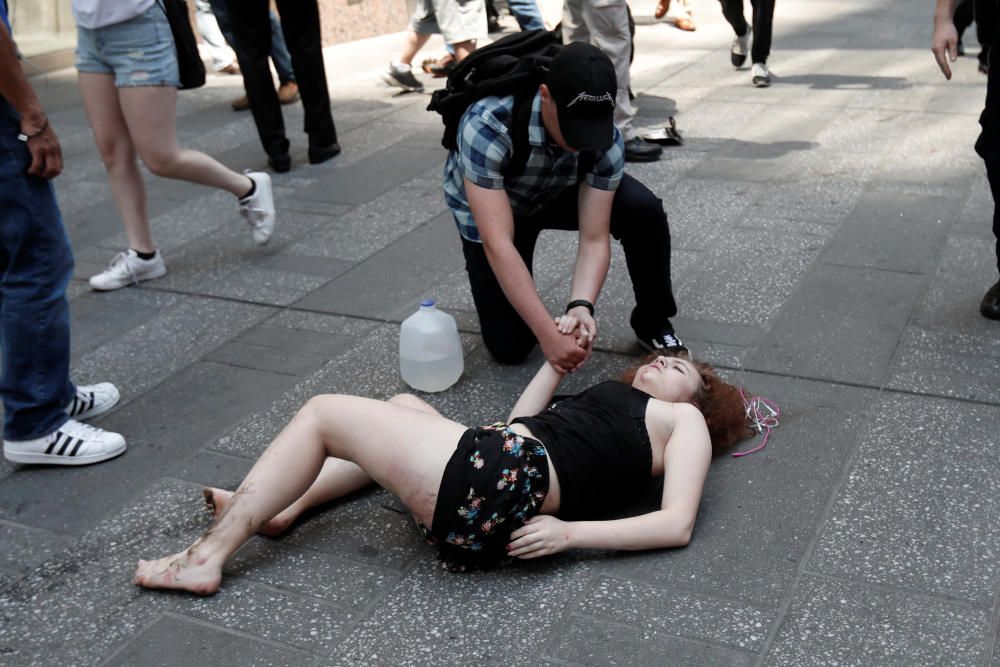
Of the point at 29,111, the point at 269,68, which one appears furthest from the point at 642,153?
the point at 29,111

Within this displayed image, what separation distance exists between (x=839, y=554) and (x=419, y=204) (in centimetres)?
331

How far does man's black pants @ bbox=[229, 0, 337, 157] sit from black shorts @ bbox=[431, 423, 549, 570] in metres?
3.81

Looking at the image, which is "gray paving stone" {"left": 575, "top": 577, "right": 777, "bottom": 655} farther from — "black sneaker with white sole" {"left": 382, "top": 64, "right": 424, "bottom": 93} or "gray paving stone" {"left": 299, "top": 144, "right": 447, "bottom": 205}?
"black sneaker with white sole" {"left": 382, "top": 64, "right": 424, "bottom": 93}

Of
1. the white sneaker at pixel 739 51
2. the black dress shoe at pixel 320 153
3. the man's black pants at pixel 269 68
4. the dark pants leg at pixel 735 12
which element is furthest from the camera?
the white sneaker at pixel 739 51

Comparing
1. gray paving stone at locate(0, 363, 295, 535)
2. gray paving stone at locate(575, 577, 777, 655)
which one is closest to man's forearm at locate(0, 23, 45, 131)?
gray paving stone at locate(0, 363, 295, 535)

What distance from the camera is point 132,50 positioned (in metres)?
4.25

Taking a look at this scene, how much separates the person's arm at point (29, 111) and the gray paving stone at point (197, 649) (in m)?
1.33

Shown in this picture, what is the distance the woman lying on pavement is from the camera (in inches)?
101

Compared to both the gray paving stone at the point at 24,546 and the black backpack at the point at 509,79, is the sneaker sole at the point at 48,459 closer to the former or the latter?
the gray paving stone at the point at 24,546

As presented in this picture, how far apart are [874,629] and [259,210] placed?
11.0 ft

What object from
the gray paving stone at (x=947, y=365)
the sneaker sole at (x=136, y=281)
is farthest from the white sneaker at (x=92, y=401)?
the gray paving stone at (x=947, y=365)

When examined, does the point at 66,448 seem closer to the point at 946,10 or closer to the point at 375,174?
the point at 375,174

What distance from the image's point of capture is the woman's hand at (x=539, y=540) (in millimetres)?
2562

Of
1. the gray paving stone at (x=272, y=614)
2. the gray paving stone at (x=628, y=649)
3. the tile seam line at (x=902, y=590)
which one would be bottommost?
the tile seam line at (x=902, y=590)
